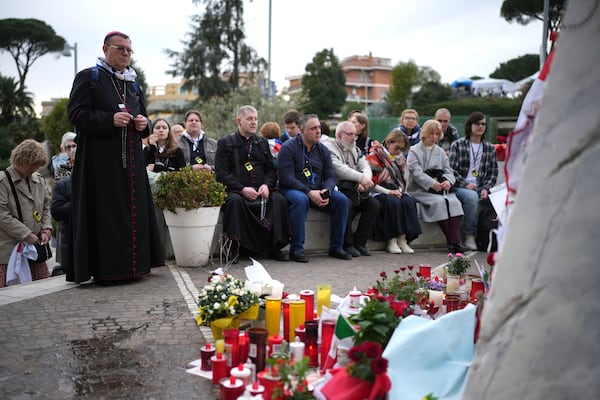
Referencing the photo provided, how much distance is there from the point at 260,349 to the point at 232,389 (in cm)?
51

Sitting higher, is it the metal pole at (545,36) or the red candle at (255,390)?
the metal pole at (545,36)

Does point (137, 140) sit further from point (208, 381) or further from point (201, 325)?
point (208, 381)

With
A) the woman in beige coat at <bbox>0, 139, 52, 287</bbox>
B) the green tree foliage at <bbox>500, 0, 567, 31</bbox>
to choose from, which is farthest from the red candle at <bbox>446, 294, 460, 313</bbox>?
the green tree foliage at <bbox>500, 0, 567, 31</bbox>

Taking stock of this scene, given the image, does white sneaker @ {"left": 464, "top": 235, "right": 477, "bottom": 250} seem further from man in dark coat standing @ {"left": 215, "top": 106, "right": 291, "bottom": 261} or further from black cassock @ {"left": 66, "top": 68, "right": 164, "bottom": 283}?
black cassock @ {"left": 66, "top": 68, "right": 164, "bottom": 283}

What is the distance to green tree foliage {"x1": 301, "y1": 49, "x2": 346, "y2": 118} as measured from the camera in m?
64.2

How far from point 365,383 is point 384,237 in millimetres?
6309

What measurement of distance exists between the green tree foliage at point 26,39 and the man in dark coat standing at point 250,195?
47066mm

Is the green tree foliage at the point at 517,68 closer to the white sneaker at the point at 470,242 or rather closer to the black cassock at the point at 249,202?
the white sneaker at the point at 470,242

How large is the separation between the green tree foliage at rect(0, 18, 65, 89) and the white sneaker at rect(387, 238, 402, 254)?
4758 centimetres

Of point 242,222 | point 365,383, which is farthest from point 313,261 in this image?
point 365,383

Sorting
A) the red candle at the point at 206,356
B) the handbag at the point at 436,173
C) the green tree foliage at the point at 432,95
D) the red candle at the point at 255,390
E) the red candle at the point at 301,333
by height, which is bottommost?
the red candle at the point at 206,356

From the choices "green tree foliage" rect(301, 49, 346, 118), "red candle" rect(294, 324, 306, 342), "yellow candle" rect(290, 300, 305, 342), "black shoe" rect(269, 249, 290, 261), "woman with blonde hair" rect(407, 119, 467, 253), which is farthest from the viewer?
"green tree foliage" rect(301, 49, 346, 118)

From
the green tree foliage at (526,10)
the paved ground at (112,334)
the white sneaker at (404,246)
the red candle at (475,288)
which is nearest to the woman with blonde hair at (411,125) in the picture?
the white sneaker at (404,246)

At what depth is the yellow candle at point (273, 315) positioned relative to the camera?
4.54 metres
